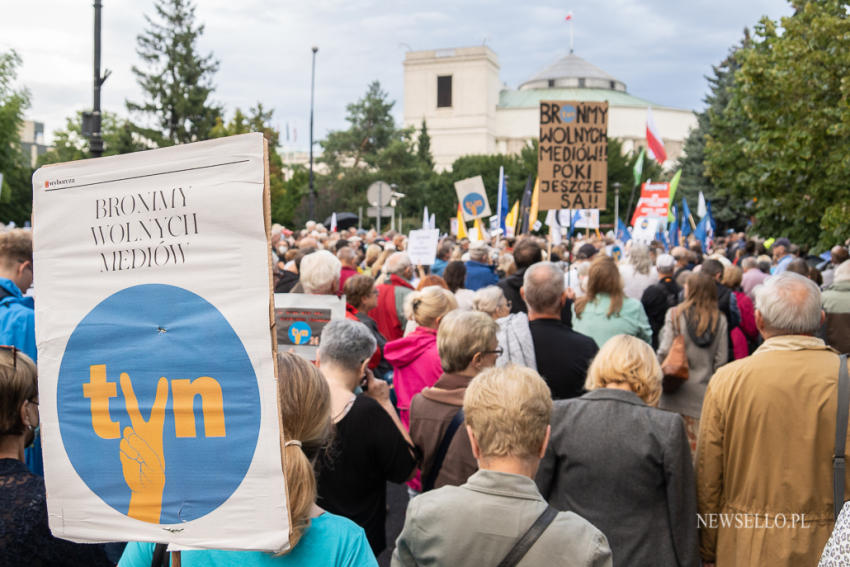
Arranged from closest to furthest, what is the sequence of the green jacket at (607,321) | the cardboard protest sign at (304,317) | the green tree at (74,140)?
1. the cardboard protest sign at (304,317)
2. the green jacket at (607,321)
3. the green tree at (74,140)

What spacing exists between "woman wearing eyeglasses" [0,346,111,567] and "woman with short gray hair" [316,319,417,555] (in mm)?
1141

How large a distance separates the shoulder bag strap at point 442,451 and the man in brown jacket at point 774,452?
1147mm

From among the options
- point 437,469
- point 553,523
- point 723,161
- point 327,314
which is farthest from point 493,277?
point 723,161

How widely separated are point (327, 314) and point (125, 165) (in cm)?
361

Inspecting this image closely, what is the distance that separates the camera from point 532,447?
269cm

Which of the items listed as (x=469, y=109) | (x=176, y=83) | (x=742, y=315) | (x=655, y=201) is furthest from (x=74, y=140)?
(x=742, y=315)

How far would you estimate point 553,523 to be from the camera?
8.02ft

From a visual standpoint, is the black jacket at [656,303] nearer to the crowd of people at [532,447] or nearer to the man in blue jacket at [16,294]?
the crowd of people at [532,447]

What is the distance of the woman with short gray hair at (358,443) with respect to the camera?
12.2 feet

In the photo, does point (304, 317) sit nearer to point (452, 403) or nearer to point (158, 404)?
point (452, 403)

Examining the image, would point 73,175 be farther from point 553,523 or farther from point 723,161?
point 723,161

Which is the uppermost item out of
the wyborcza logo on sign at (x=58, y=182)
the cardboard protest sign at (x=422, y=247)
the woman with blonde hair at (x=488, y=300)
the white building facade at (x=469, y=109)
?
the white building facade at (x=469, y=109)

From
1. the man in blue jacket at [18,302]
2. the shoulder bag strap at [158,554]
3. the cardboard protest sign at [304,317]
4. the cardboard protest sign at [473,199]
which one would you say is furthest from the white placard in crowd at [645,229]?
the shoulder bag strap at [158,554]

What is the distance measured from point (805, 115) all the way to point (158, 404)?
12.8 metres
